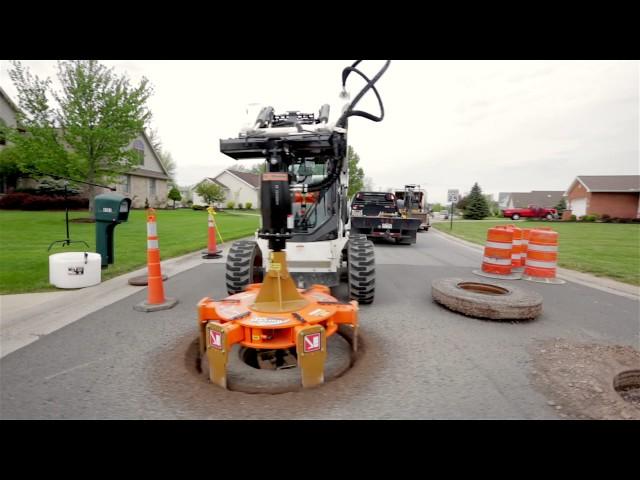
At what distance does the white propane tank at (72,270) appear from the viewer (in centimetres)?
567

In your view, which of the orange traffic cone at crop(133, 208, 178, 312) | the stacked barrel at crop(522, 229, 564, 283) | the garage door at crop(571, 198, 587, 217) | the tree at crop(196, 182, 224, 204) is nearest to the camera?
the orange traffic cone at crop(133, 208, 178, 312)

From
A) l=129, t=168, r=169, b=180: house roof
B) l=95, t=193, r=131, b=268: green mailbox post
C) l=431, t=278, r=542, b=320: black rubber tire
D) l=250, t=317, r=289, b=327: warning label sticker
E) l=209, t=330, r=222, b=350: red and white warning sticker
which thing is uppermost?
l=129, t=168, r=169, b=180: house roof

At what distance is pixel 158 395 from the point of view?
8.78 ft

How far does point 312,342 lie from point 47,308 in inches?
166

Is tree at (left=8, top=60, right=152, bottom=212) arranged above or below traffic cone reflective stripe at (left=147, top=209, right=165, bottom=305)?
above

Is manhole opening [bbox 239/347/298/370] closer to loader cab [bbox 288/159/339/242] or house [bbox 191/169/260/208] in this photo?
loader cab [bbox 288/159/339/242]

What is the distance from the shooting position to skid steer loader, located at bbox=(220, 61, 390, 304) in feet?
10.7

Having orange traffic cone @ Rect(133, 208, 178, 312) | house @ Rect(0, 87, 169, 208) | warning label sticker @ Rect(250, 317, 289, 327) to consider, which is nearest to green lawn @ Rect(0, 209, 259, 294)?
orange traffic cone @ Rect(133, 208, 178, 312)

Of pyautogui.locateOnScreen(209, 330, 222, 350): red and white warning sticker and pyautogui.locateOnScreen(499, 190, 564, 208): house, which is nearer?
pyautogui.locateOnScreen(209, 330, 222, 350): red and white warning sticker

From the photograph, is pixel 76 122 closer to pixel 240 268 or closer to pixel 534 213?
pixel 240 268

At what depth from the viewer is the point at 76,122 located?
1722 cm

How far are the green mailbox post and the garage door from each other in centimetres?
5012

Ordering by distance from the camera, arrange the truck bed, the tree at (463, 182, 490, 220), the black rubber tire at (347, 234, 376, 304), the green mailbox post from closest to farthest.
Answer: the black rubber tire at (347, 234, 376, 304) → the green mailbox post → the truck bed → the tree at (463, 182, 490, 220)

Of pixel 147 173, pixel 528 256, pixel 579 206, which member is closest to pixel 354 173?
pixel 147 173
